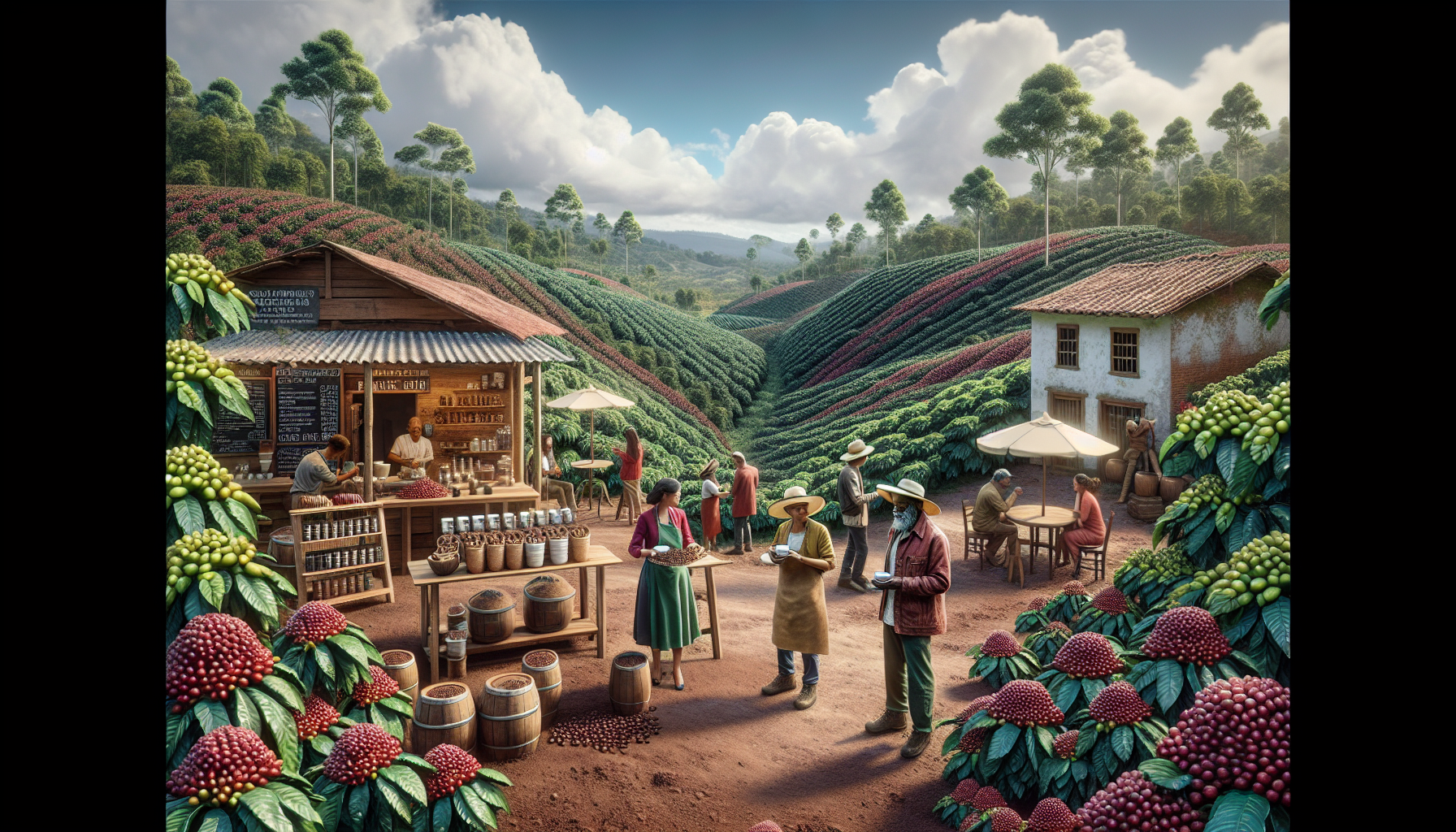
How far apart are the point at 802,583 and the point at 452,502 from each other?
5217mm

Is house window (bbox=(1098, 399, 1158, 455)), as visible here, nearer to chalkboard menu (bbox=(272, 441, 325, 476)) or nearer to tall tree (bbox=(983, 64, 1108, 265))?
tall tree (bbox=(983, 64, 1108, 265))

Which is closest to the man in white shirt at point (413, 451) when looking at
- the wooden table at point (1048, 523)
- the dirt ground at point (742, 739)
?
the dirt ground at point (742, 739)

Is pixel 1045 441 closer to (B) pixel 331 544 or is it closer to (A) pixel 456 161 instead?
(B) pixel 331 544

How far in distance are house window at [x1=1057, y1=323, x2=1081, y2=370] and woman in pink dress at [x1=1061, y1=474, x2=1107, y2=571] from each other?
5661mm

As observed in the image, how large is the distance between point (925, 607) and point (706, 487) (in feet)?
18.8

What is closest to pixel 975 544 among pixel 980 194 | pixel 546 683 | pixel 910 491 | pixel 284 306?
pixel 910 491

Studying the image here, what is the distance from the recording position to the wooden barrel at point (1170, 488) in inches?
450

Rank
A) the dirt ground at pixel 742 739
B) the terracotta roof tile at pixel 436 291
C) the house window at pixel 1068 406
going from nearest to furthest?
the dirt ground at pixel 742 739 < the terracotta roof tile at pixel 436 291 < the house window at pixel 1068 406

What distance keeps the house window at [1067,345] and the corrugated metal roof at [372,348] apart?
9265mm

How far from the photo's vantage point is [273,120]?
41531 millimetres

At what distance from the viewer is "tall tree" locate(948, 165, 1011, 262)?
120 ft

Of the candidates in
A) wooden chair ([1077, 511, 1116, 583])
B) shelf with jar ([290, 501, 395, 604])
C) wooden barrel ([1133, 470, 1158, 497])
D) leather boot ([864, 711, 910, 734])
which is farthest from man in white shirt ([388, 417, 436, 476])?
wooden barrel ([1133, 470, 1158, 497])

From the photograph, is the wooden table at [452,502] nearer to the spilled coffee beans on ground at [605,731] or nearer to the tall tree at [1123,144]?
the spilled coffee beans on ground at [605,731]
